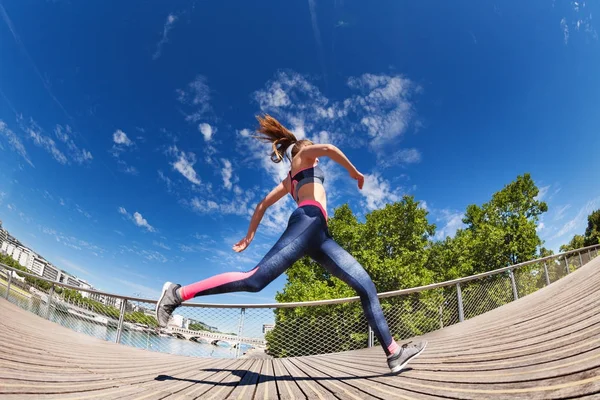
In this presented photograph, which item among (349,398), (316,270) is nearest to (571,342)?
(349,398)

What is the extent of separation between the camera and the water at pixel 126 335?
5059 millimetres

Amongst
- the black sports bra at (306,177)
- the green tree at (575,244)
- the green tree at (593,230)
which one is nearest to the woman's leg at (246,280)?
the black sports bra at (306,177)

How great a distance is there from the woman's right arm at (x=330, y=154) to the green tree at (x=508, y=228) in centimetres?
2294

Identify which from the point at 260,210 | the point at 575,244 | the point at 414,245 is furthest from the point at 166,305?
the point at 575,244

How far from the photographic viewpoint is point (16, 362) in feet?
8.18

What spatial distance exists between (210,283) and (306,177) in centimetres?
114

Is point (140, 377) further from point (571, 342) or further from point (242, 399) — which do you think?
point (571, 342)

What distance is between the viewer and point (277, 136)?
2.93m

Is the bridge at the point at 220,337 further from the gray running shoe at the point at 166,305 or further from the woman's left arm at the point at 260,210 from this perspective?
the gray running shoe at the point at 166,305

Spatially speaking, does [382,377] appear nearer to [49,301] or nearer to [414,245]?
→ [49,301]

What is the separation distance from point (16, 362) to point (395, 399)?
3.03m

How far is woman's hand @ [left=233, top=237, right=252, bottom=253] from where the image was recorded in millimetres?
2902

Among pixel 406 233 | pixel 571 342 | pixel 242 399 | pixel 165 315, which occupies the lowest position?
pixel 242 399

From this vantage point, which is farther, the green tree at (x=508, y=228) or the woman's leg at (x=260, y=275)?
the green tree at (x=508, y=228)
